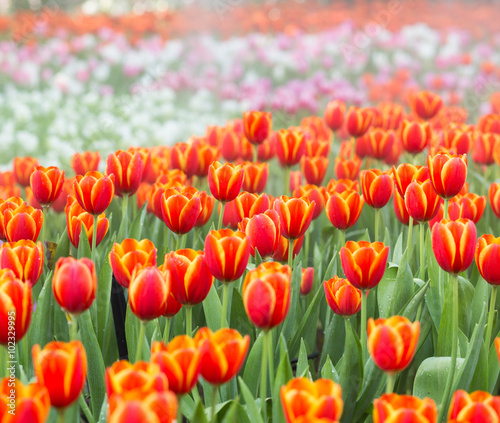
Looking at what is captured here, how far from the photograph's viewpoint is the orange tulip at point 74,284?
1055mm

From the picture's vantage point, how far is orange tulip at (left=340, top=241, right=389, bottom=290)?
1.28m

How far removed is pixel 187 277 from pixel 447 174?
0.70 metres

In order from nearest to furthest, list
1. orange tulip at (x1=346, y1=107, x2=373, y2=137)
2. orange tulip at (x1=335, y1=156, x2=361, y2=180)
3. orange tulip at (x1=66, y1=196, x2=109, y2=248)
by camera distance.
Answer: orange tulip at (x1=66, y1=196, x2=109, y2=248) → orange tulip at (x1=335, y1=156, x2=361, y2=180) → orange tulip at (x1=346, y1=107, x2=373, y2=137)

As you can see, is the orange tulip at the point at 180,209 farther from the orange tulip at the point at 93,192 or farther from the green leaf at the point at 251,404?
the green leaf at the point at 251,404

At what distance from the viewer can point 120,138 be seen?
5.55 meters

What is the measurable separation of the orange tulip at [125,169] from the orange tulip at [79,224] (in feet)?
0.37

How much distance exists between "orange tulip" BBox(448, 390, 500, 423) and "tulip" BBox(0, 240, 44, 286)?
83 centimetres

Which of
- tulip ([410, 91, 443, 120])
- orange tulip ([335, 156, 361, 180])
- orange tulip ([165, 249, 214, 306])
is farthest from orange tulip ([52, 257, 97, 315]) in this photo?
tulip ([410, 91, 443, 120])

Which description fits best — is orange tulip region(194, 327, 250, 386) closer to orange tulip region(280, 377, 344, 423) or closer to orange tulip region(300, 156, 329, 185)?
orange tulip region(280, 377, 344, 423)

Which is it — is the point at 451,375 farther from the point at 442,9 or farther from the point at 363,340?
the point at 442,9

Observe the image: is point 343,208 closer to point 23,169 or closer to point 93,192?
point 93,192

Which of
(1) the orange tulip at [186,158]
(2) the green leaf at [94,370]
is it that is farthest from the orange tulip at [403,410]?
(1) the orange tulip at [186,158]

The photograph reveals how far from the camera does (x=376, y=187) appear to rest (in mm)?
1714

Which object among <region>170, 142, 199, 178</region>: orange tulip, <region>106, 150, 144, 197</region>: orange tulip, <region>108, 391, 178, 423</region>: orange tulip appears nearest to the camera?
<region>108, 391, 178, 423</region>: orange tulip
